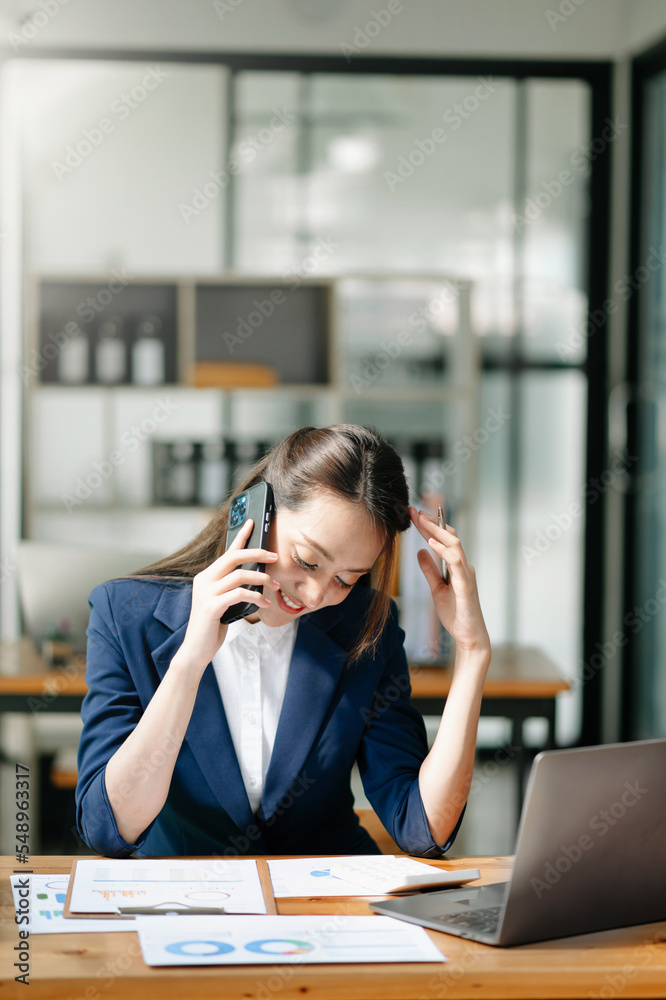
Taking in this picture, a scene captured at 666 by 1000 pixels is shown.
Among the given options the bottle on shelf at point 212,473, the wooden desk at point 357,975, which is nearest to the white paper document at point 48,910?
the wooden desk at point 357,975

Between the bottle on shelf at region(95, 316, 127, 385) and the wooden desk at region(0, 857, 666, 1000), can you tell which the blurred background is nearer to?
the bottle on shelf at region(95, 316, 127, 385)

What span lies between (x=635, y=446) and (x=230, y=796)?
10.7 ft

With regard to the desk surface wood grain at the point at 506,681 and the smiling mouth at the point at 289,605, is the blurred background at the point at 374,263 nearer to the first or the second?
the desk surface wood grain at the point at 506,681

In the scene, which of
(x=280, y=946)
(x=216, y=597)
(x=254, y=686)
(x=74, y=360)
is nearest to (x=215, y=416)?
(x=74, y=360)

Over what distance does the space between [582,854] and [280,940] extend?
330mm

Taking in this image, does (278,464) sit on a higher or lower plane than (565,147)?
lower

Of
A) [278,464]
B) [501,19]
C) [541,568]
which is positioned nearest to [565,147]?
[501,19]

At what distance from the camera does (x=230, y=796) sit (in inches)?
58.9

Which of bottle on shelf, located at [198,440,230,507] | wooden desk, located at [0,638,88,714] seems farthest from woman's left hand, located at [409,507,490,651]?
bottle on shelf, located at [198,440,230,507]

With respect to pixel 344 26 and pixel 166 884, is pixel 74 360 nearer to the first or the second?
pixel 344 26

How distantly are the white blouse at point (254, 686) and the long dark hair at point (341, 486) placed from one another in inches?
4.5

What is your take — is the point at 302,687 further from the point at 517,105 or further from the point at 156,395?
the point at 517,105

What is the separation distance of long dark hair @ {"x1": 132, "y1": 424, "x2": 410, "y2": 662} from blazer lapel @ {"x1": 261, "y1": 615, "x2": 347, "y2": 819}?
0.05 meters

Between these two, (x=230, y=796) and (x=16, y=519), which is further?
(x=16, y=519)
